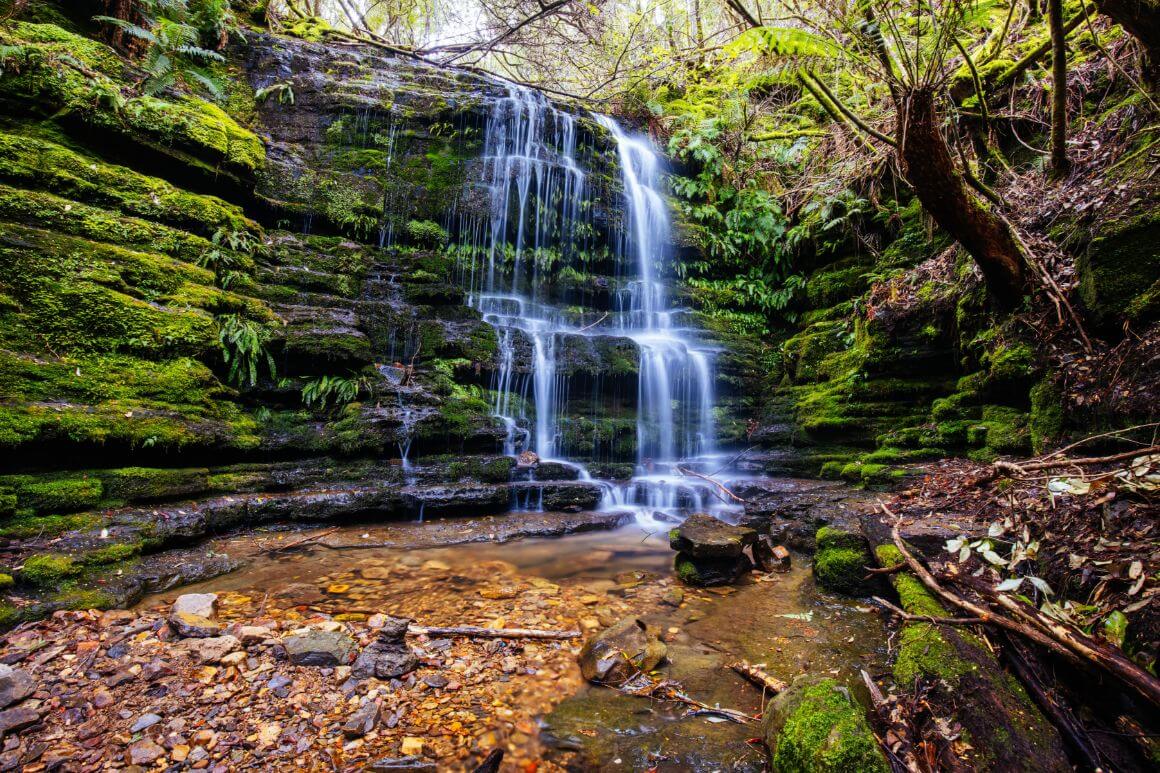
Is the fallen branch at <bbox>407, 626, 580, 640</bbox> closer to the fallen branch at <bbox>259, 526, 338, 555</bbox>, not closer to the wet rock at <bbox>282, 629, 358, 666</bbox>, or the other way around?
the wet rock at <bbox>282, 629, 358, 666</bbox>

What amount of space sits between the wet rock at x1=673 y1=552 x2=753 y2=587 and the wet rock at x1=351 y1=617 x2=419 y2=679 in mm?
2415

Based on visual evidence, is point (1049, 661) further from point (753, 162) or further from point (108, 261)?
point (753, 162)

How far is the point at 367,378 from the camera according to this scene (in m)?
6.94

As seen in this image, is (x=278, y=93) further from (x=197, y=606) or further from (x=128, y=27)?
(x=197, y=606)

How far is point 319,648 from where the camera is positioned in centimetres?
263

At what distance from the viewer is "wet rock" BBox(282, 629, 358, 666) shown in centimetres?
258

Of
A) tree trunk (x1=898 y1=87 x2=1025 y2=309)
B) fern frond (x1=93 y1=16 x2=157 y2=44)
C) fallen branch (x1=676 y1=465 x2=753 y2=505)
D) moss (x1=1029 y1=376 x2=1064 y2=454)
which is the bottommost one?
fallen branch (x1=676 y1=465 x2=753 y2=505)

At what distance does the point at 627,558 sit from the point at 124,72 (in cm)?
938

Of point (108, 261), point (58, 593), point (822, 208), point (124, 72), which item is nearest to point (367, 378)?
point (108, 261)

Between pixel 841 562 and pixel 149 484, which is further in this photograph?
pixel 149 484

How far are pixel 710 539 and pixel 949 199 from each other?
3443 mm

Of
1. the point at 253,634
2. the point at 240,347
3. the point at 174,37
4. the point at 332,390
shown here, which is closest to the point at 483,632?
the point at 253,634

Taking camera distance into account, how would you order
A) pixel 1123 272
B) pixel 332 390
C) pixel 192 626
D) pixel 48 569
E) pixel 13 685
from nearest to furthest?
pixel 13 685 < pixel 192 626 < pixel 48 569 < pixel 1123 272 < pixel 332 390

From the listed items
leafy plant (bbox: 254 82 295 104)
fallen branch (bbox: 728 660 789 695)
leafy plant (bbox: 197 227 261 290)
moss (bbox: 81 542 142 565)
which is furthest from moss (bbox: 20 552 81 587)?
leafy plant (bbox: 254 82 295 104)
